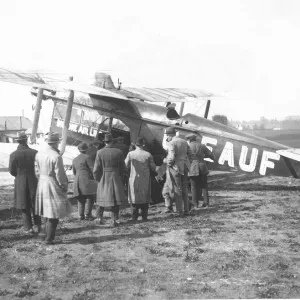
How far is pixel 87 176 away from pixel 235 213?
10.2 ft

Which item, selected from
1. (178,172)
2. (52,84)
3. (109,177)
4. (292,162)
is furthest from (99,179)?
(292,162)

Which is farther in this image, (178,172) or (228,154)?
(228,154)

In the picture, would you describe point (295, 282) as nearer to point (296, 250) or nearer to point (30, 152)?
point (296, 250)

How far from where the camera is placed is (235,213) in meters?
9.00

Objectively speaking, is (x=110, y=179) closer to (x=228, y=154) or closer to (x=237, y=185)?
(x=228, y=154)

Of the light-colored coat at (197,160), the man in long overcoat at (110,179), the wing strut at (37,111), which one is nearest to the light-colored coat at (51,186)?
the man in long overcoat at (110,179)

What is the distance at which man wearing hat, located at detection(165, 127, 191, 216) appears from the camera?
28.8ft

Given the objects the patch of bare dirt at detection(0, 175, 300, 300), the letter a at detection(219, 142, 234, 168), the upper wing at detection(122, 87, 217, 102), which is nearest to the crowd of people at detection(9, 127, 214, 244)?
the patch of bare dirt at detection(0, 175, 300, 300)

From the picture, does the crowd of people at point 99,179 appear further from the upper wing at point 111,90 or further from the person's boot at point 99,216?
the upper wing at point 111,90

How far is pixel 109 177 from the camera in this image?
804 cm

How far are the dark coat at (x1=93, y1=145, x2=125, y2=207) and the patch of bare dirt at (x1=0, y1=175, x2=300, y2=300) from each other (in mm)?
516

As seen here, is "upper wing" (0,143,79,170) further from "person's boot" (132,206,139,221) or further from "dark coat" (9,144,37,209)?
"dark coat" (9,144,37,209)

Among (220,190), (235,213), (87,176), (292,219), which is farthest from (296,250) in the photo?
(220,190)

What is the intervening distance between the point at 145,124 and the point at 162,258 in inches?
229
